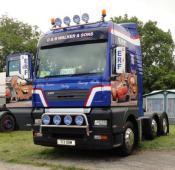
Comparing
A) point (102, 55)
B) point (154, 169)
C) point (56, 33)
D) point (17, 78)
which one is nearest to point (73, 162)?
point (154, 169)

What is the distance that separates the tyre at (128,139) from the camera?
10258mm

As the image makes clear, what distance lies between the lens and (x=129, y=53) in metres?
11.0

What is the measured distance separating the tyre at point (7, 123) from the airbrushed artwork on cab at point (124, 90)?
8.46 meters

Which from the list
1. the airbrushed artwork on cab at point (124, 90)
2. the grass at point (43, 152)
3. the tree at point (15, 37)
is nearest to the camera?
the grass at point (43, 152)

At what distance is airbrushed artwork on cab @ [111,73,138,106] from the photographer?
32.3ft

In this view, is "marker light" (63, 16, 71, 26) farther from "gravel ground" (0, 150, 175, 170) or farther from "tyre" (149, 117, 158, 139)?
"tyre" (149, 117, 158, 139)

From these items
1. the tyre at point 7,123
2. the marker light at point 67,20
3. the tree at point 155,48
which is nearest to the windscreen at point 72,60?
the marker light at point 67,20

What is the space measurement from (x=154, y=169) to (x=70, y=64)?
126 inches

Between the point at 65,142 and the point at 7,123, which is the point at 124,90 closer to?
the point at 65,142

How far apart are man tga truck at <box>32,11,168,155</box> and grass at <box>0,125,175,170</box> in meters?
0.48

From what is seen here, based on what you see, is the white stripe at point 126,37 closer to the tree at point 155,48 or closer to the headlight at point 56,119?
the headlight at point 56,119

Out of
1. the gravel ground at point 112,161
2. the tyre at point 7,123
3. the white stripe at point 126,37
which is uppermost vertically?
the white stripe at point 126,37

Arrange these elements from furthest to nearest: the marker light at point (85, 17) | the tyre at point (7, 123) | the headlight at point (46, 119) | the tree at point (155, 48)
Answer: the tree at point (155, 48)
the tyre at point (7, 123)
the marker light at point (85, 17)
the headlight at point (46, 119)

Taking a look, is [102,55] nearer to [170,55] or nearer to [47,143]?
[47,143]
